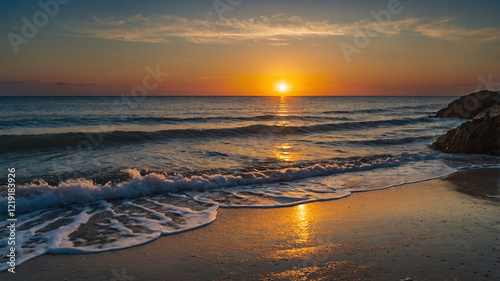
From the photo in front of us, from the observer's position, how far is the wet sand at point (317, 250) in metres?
3.73

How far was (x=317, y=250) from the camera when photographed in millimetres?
4332

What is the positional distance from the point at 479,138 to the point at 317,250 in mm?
12053

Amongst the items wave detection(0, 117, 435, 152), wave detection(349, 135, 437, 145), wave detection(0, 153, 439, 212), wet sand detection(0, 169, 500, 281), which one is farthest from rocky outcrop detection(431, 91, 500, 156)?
wave detection(0, 117, 435, 152)

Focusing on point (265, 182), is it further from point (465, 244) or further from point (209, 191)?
point (465, 244)

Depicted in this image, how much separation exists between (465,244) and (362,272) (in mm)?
1818

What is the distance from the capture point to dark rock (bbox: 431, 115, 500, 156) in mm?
12641

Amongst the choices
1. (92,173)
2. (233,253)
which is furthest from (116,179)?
(233,253)

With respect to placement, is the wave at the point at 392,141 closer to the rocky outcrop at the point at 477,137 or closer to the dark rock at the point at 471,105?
the rocky outcrop at the point at 477,137

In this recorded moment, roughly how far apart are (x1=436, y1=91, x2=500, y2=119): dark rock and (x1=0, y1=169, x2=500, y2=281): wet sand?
96.9 ft

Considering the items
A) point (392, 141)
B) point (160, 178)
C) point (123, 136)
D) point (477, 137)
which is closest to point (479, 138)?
point (477, 137)

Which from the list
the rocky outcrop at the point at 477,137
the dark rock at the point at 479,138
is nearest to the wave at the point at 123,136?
the rocky outcrop at the point at 477,137

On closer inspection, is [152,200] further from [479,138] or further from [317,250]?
[479,138]

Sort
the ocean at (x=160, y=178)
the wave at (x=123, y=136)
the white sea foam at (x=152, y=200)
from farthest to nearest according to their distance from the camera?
1. the wave at (x=123, y=136)
2. the ocean at (x=160, y=178)
3. the white sea foam at (x=152, y=200)

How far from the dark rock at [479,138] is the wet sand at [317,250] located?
7825mm
